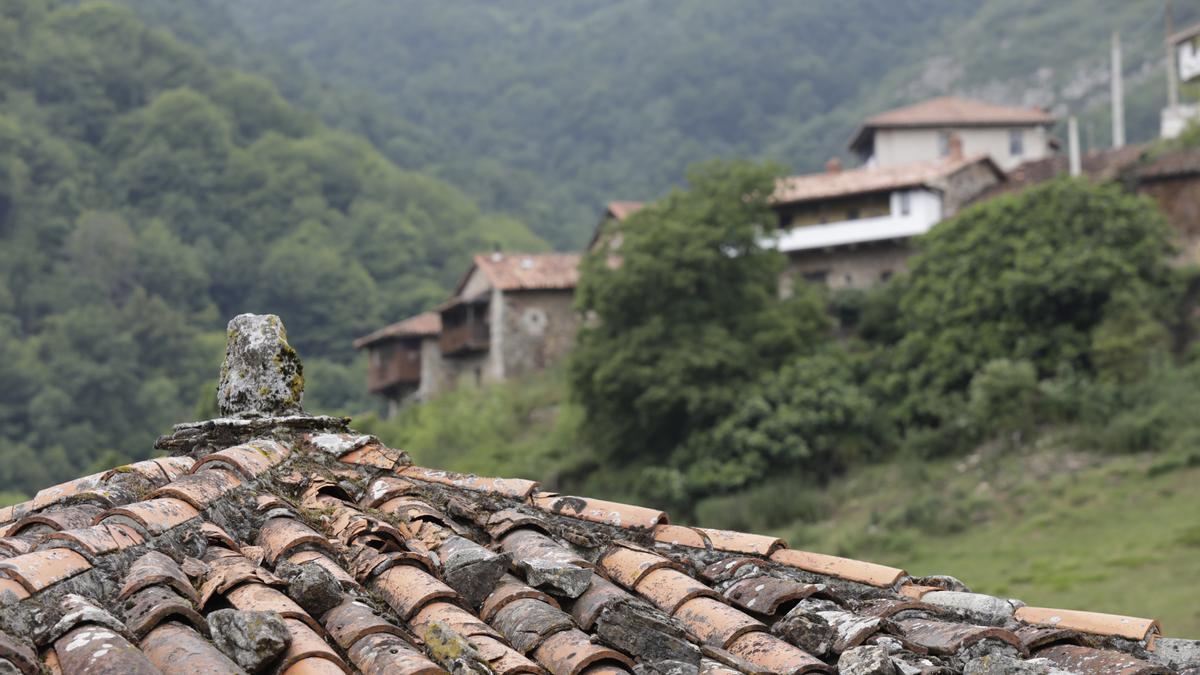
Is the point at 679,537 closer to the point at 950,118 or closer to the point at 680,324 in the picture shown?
the point at 680,324

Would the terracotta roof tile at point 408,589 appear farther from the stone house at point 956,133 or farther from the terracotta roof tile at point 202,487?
the stone house at point 956,133

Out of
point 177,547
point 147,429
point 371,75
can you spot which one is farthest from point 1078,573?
point 371,75

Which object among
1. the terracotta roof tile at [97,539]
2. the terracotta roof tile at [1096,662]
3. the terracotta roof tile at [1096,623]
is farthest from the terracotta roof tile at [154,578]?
the terracotta roof tile at [1096,623]

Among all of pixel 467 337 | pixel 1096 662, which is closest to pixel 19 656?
pixel 1096 662

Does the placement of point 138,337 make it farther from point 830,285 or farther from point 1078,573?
point 1078,573

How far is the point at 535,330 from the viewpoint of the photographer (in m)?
61.0

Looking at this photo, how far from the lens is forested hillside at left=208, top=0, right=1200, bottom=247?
118m

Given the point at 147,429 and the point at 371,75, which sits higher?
the point at 371,75

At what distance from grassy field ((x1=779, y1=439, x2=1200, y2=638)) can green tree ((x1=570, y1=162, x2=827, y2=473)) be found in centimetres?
562

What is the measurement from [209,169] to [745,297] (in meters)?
65.9

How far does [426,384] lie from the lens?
6538 cm

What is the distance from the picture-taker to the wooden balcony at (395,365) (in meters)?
66.2

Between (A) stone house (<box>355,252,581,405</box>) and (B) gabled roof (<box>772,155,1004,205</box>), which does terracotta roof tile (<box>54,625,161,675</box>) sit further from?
(A) stone house (<box>355,252,581,405</box>)

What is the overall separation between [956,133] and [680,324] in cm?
2347
